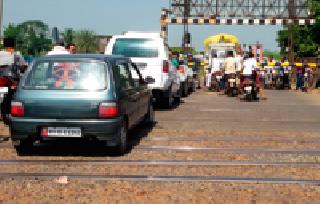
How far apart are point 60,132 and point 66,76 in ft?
2.76

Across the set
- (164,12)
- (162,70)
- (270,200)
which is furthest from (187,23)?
(270,200)

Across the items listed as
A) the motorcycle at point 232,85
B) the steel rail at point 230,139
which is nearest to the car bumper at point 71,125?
the steel rail at point 230,139

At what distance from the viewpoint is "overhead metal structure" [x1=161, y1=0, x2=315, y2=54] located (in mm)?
44344

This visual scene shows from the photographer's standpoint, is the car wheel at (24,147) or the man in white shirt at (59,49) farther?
the man in white shirt at (59,49)

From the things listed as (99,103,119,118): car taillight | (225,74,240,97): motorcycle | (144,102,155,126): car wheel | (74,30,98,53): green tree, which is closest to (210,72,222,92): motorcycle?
(225,74,240,97): motorcycle

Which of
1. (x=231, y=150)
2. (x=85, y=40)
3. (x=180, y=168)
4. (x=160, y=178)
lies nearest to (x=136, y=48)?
(x=231, y=150)

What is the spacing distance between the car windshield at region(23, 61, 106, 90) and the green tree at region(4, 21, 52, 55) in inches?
4953

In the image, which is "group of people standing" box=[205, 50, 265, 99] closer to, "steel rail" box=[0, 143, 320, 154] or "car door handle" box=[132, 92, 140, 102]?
"car door handle" box=[132, 92, 140, 102]

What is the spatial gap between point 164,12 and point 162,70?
28609mm

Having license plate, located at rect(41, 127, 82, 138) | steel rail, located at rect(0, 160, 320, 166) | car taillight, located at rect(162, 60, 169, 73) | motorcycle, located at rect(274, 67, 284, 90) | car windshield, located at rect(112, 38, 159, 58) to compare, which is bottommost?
motorcycle, located at rect(274, 67, 284, 90)

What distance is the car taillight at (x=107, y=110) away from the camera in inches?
336

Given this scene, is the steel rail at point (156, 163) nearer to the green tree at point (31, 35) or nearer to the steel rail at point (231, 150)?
the steel rail at point (231, 150)

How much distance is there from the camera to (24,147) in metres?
9.12

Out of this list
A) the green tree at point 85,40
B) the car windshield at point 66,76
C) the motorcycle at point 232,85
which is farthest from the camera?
the green tree at point 85,40
